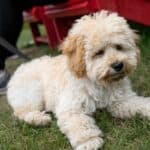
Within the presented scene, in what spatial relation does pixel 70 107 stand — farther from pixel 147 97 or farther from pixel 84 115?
pixel 147 97

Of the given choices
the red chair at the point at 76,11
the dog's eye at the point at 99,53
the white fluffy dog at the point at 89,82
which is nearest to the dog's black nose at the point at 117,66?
the white fluffy dog at the point at 89,82

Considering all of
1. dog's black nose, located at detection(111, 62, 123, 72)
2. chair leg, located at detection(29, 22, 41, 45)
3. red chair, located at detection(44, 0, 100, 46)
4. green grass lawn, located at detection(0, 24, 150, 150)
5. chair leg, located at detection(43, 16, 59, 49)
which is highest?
dog's black nose, located at detection(111, 62, 123, 72)

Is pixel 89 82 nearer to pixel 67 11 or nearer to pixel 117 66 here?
pixel 117 66

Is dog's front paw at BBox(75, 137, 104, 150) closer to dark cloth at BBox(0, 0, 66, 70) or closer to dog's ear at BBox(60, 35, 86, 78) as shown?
dog's ear at BBox(60, 35, 86, 78)

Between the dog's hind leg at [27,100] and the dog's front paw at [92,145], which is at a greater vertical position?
the dog's front paw at [92,145]

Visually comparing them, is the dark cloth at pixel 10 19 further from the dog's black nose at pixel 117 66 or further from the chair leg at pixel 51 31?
the dog's black nose at pixel 117 66

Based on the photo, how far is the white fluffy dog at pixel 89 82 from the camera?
3.87 meters

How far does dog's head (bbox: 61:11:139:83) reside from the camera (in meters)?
3.88

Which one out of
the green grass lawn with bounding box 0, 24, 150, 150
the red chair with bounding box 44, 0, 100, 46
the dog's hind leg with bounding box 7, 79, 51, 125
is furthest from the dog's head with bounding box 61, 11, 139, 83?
the red chair with bounding box 44, 0, 100, 46

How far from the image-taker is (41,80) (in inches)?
186

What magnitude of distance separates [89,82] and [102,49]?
1.17 feet

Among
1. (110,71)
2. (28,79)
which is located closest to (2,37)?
(28,79)

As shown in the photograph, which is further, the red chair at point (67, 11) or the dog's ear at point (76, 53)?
the red chair at point (67, 11)

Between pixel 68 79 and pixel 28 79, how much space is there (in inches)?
24.8
